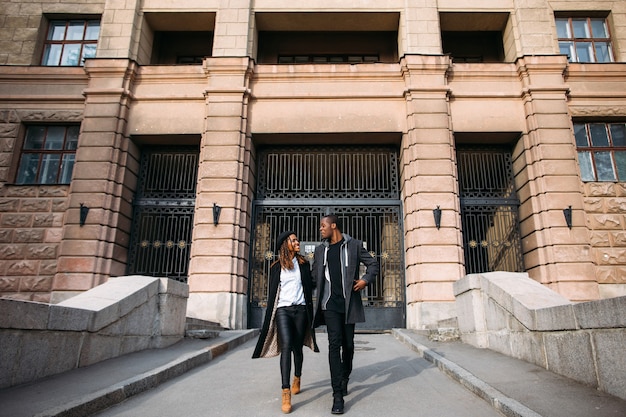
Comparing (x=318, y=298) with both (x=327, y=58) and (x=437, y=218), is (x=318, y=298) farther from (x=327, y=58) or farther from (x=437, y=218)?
(x=327, y=58)

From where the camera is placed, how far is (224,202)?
11508mm

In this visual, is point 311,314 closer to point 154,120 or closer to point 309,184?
point 309,184

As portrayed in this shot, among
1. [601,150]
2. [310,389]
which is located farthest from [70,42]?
[601,150]

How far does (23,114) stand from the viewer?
1276 cm

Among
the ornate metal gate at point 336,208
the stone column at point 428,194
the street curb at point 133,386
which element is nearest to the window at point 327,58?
the stone column at point 428,194

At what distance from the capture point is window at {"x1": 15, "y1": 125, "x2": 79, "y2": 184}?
1254 cm

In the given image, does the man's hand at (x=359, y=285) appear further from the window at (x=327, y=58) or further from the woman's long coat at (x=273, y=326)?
the window at (x=327, y=58)

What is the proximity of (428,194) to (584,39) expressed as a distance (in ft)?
24.5

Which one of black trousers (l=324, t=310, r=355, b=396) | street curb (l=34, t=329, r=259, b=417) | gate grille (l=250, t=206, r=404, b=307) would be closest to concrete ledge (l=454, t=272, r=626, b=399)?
black trousers (l=324, t=310, r=355, b=396)

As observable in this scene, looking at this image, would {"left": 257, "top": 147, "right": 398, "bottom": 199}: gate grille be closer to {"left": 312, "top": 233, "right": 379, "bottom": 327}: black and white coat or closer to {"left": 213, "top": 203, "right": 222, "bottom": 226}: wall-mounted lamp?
{"left": 213, "top": 203, "right": 222, "bottom": 226}: wall-mounted lamp

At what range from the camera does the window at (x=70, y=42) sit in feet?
44.2

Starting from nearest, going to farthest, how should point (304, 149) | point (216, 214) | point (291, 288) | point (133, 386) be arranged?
point (291, 288) < point (133, 386) < point (216, 214) < point (304, 149)

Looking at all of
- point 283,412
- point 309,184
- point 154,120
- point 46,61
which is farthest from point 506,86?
point 46,61

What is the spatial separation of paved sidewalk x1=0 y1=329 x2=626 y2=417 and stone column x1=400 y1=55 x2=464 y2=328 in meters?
3.83
